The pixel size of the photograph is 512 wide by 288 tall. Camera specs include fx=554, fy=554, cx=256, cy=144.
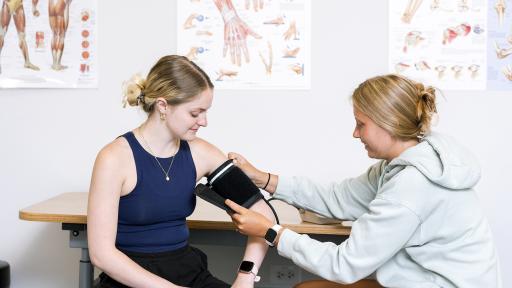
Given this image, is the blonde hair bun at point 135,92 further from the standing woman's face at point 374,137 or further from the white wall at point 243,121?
the white wall at point 243,121

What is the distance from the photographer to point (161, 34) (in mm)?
2338

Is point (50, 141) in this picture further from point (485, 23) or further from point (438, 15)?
point (485, 23)

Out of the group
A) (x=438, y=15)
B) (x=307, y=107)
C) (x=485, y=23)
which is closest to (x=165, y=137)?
(x=307, y=107)

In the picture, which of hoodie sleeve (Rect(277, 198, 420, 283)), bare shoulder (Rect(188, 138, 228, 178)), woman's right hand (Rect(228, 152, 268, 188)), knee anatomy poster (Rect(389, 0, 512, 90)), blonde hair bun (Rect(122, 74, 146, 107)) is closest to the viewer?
hoodie sleeve (Rect(277, 198, 420, 283))

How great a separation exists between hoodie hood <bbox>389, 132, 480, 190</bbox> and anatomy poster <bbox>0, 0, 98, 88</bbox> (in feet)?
5.01

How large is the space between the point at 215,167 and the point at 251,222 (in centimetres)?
25

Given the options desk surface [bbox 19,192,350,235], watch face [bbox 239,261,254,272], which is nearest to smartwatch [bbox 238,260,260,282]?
watch face [bbox 239,261,254,272]

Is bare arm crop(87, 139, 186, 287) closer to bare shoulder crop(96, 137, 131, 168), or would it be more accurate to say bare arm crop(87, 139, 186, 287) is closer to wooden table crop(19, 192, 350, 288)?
bare shoulder crop(96, 137, 131, 168)

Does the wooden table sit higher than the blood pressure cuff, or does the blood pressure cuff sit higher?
the blood pressure cuff

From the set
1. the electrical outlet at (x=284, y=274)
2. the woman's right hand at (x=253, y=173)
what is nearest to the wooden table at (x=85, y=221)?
the woman's right hand at (x=253, y=173)

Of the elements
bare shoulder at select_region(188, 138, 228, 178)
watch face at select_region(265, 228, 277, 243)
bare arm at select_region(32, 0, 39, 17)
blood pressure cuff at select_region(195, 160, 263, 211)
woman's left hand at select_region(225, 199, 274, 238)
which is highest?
bare arm at select_region(32, 0, 39, 17)

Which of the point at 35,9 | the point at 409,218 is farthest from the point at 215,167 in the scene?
the point at 35,9

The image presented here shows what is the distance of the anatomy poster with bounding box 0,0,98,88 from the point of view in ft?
7.81

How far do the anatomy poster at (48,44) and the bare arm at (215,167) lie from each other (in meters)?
0.97
